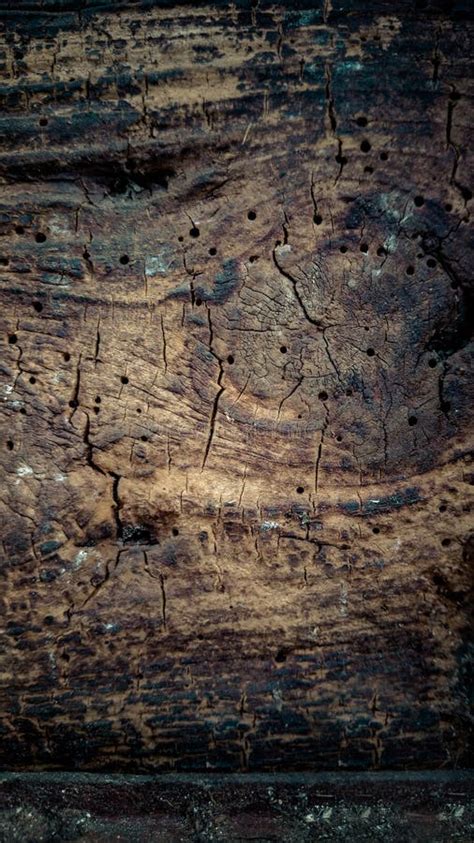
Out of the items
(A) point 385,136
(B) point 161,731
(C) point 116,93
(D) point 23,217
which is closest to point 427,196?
(A) point 385,136

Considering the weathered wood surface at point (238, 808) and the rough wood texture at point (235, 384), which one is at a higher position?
the rough wood texture at point (235, 384)

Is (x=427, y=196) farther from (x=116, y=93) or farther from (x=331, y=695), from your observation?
(x=331, y=695)

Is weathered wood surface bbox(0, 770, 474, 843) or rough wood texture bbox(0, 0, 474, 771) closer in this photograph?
weathered wood surface bbox(0, 770, 474, 843)

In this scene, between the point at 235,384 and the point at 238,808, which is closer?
the point at 238,808

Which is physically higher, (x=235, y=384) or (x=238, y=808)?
(x=235, y=384)

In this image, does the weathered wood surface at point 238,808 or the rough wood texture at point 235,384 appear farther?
the rough wood texture at point 235,384
